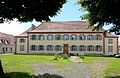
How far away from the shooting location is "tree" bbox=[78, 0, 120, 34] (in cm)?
1956

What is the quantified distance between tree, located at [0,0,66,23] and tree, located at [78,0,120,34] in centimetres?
234

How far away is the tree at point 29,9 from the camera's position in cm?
1875

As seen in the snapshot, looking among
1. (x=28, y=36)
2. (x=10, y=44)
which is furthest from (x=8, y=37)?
(x=28, y=36)

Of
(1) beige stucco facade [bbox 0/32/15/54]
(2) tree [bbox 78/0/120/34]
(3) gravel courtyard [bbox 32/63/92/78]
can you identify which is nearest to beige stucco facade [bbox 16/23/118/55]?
(1) beige stucco facade [bbox 0/32/15/54]

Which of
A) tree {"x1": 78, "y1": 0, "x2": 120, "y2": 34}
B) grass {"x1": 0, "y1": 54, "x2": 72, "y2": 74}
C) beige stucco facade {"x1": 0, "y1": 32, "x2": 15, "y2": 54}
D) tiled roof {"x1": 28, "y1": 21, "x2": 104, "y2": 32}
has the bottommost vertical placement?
beige stucco facade {"x1": 0, "y1": 32, "x2": 15, "y2": 54}

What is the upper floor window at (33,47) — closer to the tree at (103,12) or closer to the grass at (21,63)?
the grass at (21,63)

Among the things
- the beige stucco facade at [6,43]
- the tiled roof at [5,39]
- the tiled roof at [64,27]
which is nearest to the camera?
the tiled roof at [64,27]

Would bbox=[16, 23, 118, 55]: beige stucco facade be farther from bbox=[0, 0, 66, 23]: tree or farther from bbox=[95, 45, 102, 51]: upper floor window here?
bbox=[0, 0, 66, 23]: tree

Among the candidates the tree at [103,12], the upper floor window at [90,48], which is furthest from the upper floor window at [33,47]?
the tree at [103,12]

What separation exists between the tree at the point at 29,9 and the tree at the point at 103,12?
7.69 ft

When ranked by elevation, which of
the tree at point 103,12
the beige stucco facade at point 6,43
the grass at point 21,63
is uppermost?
the tree at point 103,12

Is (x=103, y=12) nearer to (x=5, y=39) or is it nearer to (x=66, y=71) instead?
(x=66, y=71)

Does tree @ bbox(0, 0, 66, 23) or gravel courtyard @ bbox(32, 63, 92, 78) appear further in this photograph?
gravel courtyard @ bbox(32, 63, 92, 78)

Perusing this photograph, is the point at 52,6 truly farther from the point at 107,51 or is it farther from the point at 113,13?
the point at 107,51
